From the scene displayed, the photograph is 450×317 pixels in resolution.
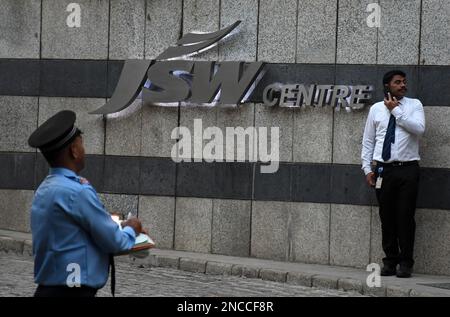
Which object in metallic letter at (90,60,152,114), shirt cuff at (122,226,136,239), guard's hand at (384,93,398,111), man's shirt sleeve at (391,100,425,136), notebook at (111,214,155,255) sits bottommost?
notebook at (111,214,155,255)

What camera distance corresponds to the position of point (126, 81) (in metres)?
13.5

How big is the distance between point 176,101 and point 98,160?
4.38 ft

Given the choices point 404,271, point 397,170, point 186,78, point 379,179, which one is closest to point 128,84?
point 186,78

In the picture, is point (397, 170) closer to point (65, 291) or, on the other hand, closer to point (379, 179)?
point (379, 179)

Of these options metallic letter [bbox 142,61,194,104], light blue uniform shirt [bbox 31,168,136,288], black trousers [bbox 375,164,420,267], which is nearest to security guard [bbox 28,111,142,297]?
light blue uniform shirt [bbox 31,168,136,288]

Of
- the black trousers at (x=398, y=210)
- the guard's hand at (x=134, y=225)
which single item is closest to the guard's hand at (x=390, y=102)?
the black trousers at (x=398, y=210)

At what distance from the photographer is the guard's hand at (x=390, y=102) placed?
11.5 meters

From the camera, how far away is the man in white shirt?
11.5m

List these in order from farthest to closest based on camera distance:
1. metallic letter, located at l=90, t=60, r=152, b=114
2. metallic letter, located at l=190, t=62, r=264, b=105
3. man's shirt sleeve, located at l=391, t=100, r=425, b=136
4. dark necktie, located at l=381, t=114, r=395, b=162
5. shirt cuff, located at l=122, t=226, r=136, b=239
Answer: metallic letter, located at l=90, t=60, r=152, b=114, metallic letter, located at l=190, t=62, r=264, b=105, dark necktie, located at l=381, t=114, r=395, b=162, man's shirt sleeve, located at l=391, t=100, r=425, b=136, shirt cuff, located at l=122, t=226, r=136, b=239

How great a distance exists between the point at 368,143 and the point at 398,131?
0.40 meters

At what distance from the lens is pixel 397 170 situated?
38.0 feet

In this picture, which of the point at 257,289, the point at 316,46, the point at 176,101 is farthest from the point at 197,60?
the point at 257,289

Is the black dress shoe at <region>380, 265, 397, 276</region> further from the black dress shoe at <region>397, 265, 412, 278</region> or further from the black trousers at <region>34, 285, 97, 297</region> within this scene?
the black trousers at <region>34, 285, 97, 297</region>

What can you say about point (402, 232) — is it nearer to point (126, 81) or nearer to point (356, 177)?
point (356, 177)
